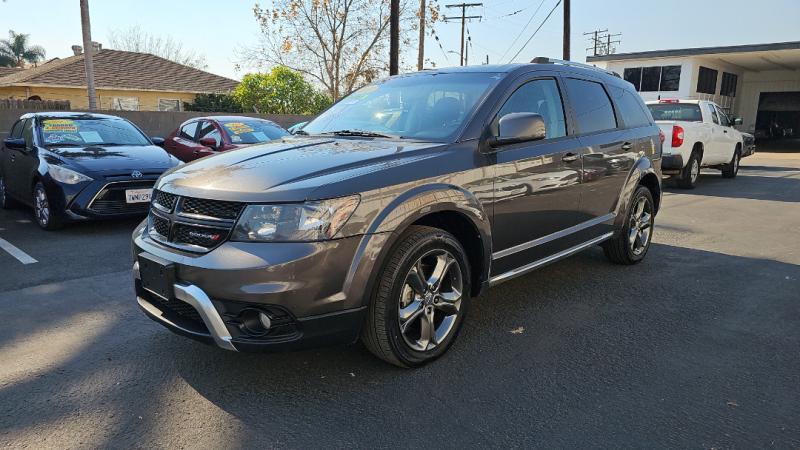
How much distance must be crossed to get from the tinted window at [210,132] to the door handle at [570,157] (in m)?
7.00

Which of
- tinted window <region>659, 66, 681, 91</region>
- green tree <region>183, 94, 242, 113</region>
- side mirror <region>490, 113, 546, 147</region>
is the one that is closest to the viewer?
side mirror <region>490, 113, 546, 147</region>

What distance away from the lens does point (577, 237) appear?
4422 mm

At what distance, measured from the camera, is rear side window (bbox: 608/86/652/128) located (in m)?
5.10

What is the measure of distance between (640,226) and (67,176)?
6.28m

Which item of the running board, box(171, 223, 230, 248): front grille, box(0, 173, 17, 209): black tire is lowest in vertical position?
box(0, 173, 17, 209): black tire

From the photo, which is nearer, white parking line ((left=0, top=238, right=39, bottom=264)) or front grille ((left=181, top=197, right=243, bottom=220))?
front grille ((left=181, top=197, right=243, bottom=220))

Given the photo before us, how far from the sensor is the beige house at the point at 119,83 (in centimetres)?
2638

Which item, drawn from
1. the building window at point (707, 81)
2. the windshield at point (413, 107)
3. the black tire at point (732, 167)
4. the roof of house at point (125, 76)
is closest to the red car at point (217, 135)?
the windshield at point (413, 107)

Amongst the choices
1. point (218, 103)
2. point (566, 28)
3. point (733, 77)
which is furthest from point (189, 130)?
point (733, 77)

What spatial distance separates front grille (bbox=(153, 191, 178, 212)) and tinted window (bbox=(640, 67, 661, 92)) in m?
29.4

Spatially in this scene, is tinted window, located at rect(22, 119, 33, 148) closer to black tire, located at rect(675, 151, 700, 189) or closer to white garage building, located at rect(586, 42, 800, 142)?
black tire, located at rect(675, 151, 700, 189)

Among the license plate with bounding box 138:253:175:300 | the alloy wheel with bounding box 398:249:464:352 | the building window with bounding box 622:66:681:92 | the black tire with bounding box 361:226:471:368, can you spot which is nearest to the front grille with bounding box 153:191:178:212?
the license plate with bounding box 138:253:175:300

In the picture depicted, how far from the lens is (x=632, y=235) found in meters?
5.32

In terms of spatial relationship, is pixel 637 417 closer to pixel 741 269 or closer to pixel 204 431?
pixel 204 431
